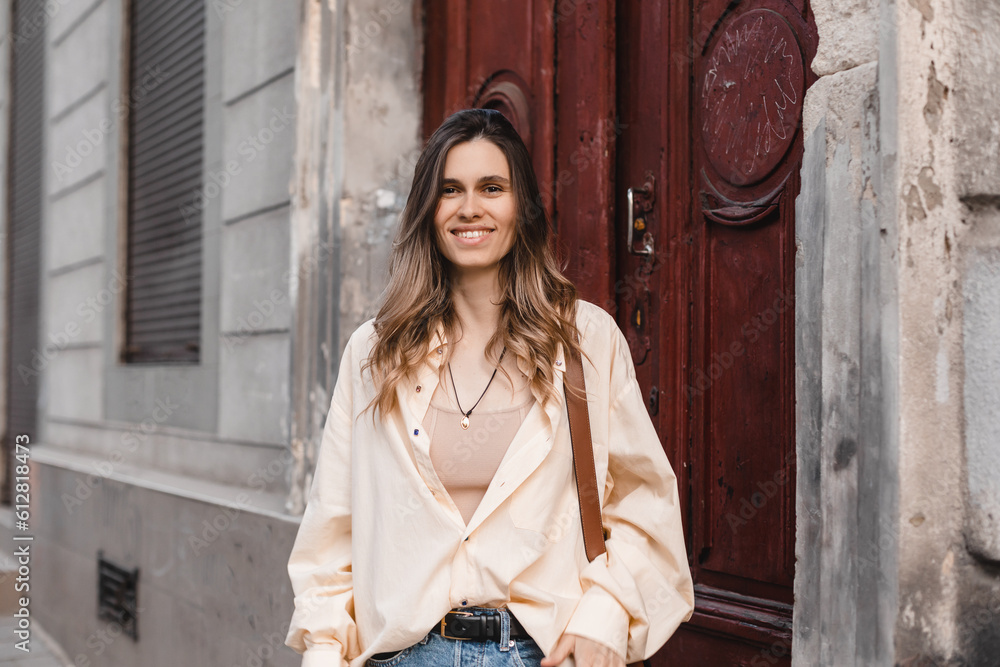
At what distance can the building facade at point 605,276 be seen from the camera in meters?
1.89

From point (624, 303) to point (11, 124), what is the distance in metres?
8.54

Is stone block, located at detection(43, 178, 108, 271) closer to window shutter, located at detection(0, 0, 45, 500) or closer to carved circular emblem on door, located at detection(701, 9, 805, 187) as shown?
window shutter, located at detection(0, 0, 45, 500)

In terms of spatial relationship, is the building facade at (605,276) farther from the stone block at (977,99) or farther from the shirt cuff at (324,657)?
the shirt cuff at (324,657)

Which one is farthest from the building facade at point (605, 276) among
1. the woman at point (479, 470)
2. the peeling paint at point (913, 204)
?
the woman at point (479, 470)

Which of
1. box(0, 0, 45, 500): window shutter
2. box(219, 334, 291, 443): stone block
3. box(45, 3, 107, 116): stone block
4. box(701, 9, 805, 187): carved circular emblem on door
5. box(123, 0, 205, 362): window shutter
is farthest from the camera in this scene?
box(0, 0, 45, 500): window shutter

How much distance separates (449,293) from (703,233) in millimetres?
1041

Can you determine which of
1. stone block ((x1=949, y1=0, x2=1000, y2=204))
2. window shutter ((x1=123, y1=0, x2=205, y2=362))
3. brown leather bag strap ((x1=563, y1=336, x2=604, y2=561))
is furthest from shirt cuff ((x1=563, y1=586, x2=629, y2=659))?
window shutter ((x1=123, y1=0, x2=205, y2=362))

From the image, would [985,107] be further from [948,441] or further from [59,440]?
[59,440]

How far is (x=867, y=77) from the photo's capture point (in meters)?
1.94

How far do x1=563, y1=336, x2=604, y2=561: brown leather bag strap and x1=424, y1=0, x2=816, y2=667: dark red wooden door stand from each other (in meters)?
0.81

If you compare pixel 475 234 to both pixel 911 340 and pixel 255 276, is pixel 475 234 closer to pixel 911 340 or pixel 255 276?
pixel 911 340

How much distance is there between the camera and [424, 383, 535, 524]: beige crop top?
6.44 feet

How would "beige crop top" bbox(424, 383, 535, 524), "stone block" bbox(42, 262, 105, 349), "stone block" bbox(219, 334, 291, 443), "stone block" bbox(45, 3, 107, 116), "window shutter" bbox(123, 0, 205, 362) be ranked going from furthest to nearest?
"stone block" bbox(45, 3, 107, 116), "stone block" bbox(42, 262, 105, 349), "window shutter" bbox(123, 0, 205, 362), "stone block" bbox(219, 334, 291, 443), "beige crop top" bbox(424, 383, 535, 524)

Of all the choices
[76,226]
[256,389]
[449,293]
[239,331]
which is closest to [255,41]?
[239,331]
